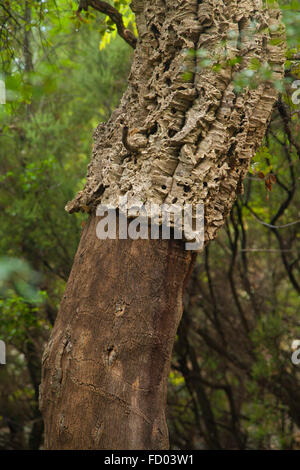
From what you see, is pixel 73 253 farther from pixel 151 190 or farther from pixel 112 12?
pixel 151 190

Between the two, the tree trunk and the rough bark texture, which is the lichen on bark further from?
the rough bark texture

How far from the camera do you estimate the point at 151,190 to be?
189cm

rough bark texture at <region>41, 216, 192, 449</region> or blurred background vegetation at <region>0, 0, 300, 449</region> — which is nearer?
rough bark texture at <region>41, 216, 192, 449</region>

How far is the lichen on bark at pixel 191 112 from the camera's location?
76.2 inches

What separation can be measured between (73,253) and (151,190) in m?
3.47

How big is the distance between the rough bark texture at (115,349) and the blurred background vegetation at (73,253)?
2690mm

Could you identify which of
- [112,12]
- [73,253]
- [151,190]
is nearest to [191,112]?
[151,190]

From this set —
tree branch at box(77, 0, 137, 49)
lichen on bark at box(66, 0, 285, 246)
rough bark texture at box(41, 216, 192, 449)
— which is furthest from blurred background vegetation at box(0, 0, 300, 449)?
rough bark texture at box(41, 216, 192, 449)

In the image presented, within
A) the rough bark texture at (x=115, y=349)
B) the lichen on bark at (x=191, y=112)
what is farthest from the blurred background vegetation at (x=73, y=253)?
the rough bark texture at (x=115, y=349)

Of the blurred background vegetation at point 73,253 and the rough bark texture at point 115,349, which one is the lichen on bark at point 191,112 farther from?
the blurred background vegetation at point 73,253

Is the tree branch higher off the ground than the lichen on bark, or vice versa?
the tree branch

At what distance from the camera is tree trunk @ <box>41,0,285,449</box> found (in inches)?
68.9

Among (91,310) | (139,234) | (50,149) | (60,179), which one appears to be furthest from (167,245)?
(50,149)
